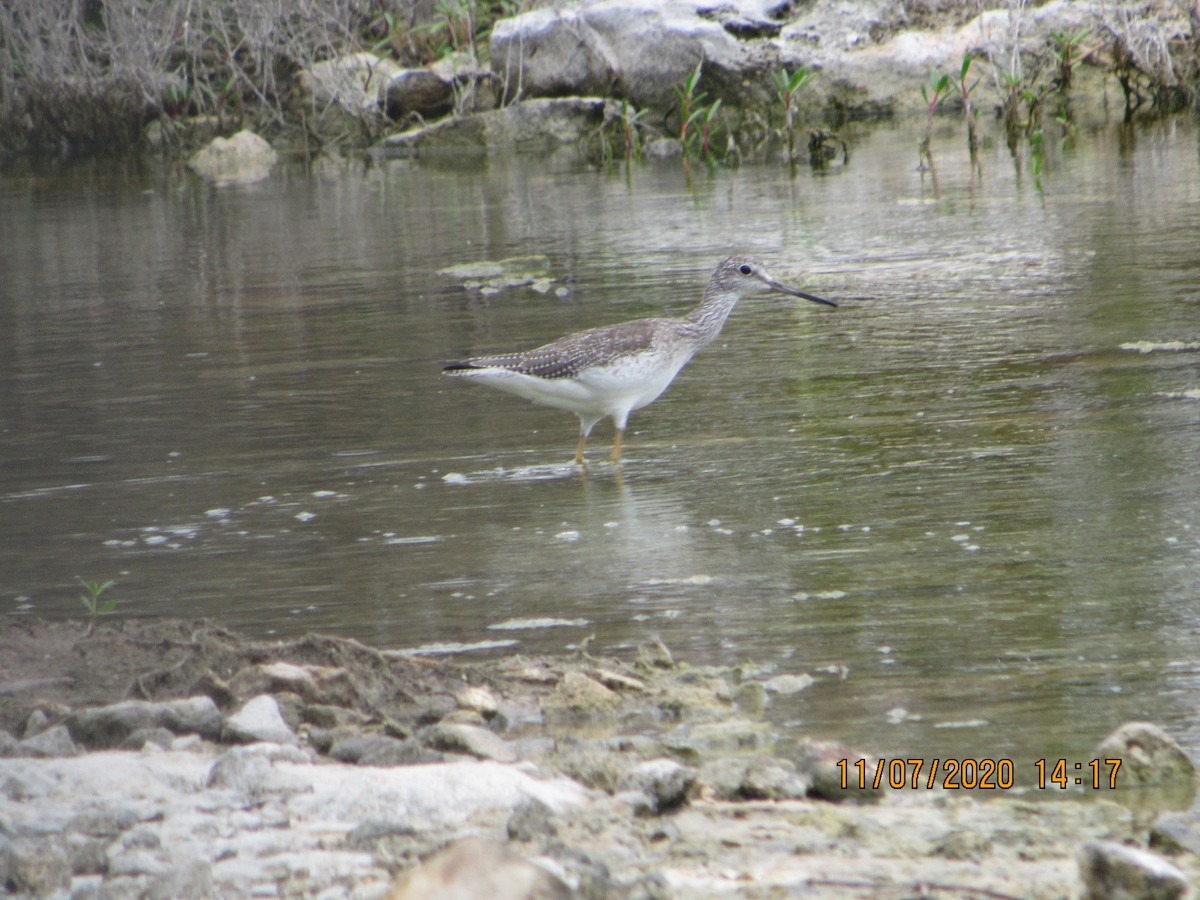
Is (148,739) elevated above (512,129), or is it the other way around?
(512,129)

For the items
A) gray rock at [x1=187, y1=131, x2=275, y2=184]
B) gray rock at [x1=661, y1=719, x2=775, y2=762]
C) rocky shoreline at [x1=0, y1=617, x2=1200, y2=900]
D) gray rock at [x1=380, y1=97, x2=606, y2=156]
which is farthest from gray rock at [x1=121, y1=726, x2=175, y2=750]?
gray rock at [x1=380, y1=97, x2=606, y2=156]

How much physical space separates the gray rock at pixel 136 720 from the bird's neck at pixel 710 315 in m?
4.84

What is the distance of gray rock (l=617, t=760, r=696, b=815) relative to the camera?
12.7ft

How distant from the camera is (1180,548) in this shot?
5.93 meters

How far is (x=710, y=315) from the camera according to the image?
355 inches

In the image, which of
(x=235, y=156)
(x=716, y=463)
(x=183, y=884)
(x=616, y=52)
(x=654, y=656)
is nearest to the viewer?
(x=183, y=884)

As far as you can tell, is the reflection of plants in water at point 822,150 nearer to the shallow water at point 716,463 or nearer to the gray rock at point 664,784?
the shallow water at point 716,463

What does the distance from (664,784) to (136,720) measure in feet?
5.28

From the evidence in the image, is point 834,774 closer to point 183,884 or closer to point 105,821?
point 183,884

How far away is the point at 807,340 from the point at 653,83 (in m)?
20.0

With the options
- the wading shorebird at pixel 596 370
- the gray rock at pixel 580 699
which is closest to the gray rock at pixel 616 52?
the wading shorebird at pixel 596 370

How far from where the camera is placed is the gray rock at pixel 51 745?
426 centimetres
